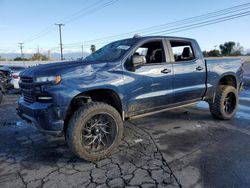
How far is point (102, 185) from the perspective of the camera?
11.2ft

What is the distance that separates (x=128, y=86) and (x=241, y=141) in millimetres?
2493

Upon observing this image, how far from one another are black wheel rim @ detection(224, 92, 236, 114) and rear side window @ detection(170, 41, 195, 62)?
1630 mm

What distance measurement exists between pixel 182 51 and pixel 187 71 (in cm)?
78

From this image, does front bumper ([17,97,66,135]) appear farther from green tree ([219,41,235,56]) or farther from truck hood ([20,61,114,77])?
green tree ([219,41,235,56])

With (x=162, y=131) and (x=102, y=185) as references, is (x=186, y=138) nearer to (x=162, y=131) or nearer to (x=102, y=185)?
(x=162, y=131)

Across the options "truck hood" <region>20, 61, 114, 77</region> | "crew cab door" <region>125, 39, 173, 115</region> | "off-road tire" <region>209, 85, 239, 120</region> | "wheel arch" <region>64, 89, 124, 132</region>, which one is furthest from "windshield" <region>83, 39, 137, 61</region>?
"off-road tire" <region>209, 85, 239, 120</region>

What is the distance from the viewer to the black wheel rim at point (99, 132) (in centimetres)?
423

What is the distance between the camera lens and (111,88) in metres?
4.37

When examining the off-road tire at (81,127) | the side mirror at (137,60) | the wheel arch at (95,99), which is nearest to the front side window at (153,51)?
the side mirror at (137,60)

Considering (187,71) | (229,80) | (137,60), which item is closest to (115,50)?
(137,60)

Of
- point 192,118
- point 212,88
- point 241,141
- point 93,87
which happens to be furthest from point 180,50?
point 93,87

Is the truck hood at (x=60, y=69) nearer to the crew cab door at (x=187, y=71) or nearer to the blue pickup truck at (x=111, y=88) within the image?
the blue pickup truck at (x=111, y=88)

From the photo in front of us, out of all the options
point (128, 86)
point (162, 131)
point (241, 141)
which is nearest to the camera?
point (128, 86)

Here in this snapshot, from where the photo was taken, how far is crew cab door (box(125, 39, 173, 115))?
185 inches
